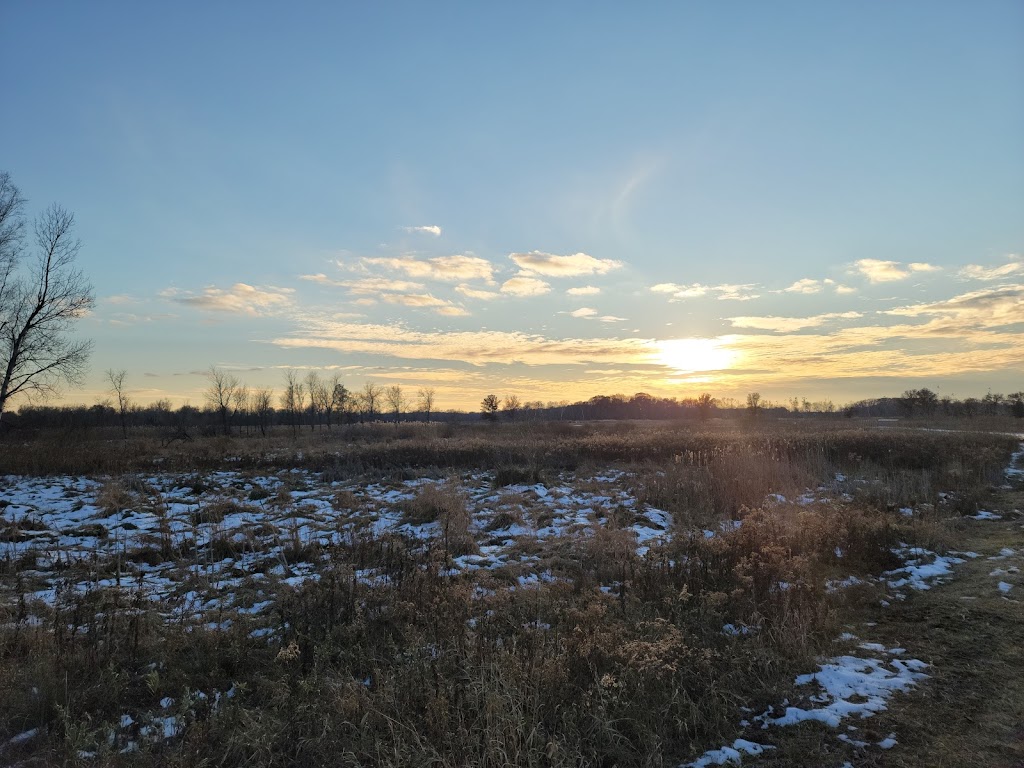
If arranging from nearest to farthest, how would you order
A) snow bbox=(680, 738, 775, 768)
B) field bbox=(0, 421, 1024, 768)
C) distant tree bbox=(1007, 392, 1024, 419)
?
snow bbox=(680, 738, 775, 768) → field bbox=(0, 421, 1024, 768) → distant tree bbox=(1007, 392, 1024, 419)

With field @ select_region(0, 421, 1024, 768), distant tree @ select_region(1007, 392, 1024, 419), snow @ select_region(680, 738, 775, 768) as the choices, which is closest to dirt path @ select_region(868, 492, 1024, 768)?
field @ select_region(0, 421, 1024, 768)

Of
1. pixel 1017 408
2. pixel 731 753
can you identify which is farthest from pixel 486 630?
pixel 1017 408

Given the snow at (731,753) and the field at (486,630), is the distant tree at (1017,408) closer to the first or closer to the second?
the field at (486,630)

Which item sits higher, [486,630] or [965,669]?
[486,630]

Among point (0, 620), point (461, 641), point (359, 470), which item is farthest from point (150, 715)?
point (359, 470)

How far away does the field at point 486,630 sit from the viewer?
3.50 metres

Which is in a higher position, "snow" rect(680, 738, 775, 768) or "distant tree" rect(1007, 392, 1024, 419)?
"distant tree" rect(1007, 392, 1024, 419)

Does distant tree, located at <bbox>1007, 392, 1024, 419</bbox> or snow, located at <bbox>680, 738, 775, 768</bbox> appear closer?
snow, located at <bbox>680, 738, 775, 768</bbox>

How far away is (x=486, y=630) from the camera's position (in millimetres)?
4895

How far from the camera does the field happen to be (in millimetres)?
3496

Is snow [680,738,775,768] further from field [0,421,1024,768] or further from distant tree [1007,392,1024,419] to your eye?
distant tree [1007,392,1024,419]

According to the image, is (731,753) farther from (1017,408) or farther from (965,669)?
(1017,408)

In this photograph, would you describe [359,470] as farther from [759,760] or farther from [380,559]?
[759,760]

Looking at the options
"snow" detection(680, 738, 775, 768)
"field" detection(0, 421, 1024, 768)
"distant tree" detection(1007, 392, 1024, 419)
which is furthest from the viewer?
"distant tree" detection(1007, 392, 1024, 419)
